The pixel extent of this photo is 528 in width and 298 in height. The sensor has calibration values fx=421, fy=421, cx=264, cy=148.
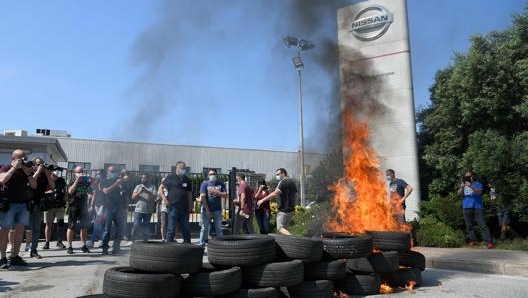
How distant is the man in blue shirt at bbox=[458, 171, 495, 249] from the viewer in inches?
372

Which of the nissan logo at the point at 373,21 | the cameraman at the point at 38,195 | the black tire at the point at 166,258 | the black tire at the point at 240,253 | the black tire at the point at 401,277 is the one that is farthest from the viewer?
the nissan logo at the point at 373,21

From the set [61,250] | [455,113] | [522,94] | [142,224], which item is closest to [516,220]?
[522,94]

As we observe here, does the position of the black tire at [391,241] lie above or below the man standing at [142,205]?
below

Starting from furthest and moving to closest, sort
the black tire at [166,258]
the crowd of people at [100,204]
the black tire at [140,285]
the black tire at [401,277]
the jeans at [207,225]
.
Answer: the jeans at [207,225], the crowd of people at [100,204], the black tire at [401,277], the black tire at [166,258], the black tire at [140,285]

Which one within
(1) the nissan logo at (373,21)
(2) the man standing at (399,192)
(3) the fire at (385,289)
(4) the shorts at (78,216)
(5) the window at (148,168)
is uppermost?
(1) the nissan logo at (373,21)

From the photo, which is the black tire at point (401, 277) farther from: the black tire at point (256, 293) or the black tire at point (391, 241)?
the black tire at point (256, 293)

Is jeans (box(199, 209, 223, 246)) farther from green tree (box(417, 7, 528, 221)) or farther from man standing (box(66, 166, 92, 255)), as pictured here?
green tree (box(417, 7, 528, 221))

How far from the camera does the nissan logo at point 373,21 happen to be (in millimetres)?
12960

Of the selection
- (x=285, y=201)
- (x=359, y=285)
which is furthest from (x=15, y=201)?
(x=359, y=285)

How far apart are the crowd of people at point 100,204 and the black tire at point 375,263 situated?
3890mm

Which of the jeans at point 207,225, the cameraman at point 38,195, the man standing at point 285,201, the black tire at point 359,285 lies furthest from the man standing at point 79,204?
the black tire at point 359,285

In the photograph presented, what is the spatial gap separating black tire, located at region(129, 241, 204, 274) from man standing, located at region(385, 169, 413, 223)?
5.25m

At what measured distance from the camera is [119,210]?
9.00 m

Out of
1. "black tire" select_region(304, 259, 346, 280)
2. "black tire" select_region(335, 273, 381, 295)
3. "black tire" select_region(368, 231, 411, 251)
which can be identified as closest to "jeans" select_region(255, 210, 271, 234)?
"black tire" select_region(368, 231, 411, 251)
